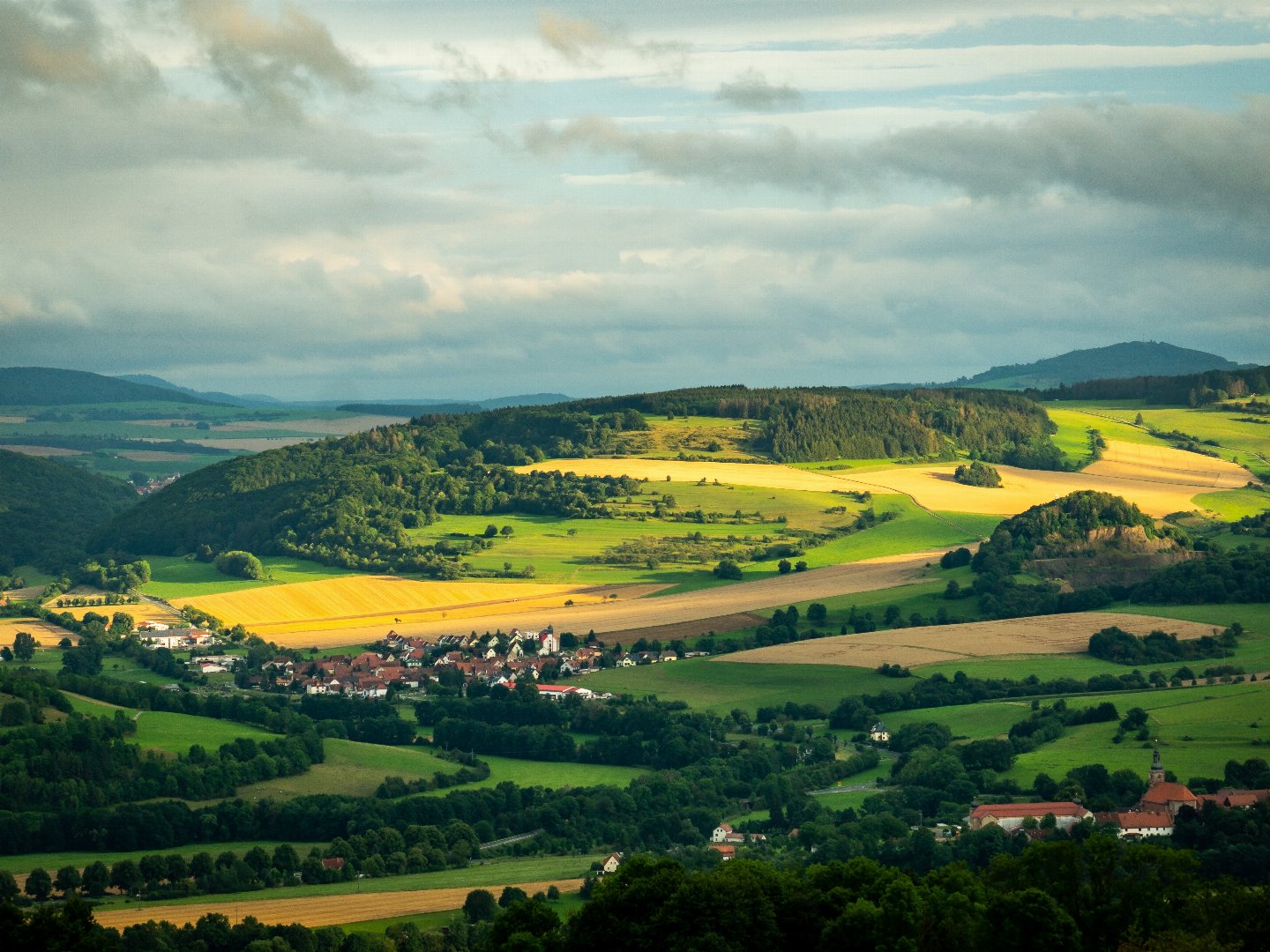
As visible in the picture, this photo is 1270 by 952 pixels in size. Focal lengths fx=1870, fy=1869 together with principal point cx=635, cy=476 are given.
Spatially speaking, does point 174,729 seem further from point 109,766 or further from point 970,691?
point 970,691

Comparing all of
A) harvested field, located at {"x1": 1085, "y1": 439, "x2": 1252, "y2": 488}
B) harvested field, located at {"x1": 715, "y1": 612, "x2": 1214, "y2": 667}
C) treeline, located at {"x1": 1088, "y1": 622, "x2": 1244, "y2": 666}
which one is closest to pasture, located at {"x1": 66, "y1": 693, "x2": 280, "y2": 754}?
harvested field, located at {"x1": 715, "y1": 612, "x2": 1214, "y2": 667}

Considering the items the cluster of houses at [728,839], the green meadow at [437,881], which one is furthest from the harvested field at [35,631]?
the cluster of houses at [728,839]

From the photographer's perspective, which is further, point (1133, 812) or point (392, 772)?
point (392, 772)

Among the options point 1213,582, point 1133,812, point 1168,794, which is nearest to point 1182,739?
point 1168,794

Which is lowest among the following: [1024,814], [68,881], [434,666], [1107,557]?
[68,881]

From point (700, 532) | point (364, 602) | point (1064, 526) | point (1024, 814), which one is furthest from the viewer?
point (700, 532)

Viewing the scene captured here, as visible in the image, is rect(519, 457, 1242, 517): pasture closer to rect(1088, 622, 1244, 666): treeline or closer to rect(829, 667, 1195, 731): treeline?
rect(1088, 622, 1244, 666): treeline
